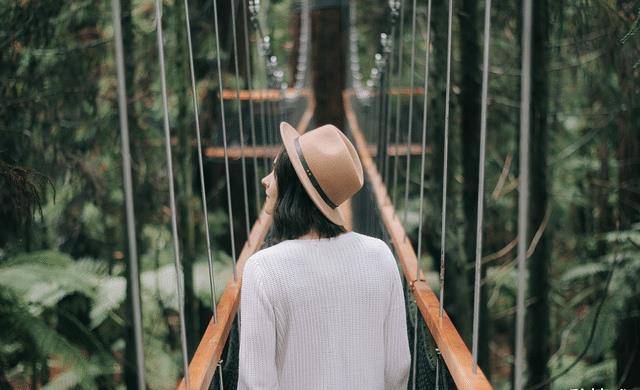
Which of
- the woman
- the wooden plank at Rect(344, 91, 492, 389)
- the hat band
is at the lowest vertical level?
the wooden plank at Rect(344, 91, 492, 389)

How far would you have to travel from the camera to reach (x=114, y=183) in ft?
11.7

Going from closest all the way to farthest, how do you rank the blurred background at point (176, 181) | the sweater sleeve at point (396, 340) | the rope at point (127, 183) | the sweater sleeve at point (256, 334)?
1. the rope at point (127, 183)
2. the sweater sleeve at point (256, 334)
3. the sweater sleeve at point (396, 340)
4. the blurred background at point (176, 181)

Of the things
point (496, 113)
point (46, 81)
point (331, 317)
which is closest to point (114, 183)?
point (46, 81)

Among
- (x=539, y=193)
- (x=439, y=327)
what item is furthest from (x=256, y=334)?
(x=539, y=193)

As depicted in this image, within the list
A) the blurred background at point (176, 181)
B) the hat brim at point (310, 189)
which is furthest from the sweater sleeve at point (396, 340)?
the blurred background at point (176, 181)

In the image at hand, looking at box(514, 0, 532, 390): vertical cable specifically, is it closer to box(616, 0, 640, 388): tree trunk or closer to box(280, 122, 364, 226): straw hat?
box(280, 122, 364, 226): straw hat

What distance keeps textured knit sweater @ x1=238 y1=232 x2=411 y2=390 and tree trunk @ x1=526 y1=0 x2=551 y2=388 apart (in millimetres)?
1860

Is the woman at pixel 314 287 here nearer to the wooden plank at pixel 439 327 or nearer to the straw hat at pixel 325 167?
the straw hat at pixel 325 167

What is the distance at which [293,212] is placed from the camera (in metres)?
1.21

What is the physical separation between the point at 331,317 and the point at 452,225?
6.71 feet

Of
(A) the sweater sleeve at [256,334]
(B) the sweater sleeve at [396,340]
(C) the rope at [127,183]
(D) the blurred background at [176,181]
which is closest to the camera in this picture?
(C) the rope at [127,183]

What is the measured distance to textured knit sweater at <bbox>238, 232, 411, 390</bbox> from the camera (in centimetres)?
117

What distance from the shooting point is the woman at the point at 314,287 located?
1179mm

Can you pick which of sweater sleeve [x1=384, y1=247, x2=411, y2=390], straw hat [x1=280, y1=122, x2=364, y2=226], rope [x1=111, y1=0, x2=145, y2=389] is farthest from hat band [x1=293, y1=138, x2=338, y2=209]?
rope [x1=111, y1=0, x2=145, y2=389]
